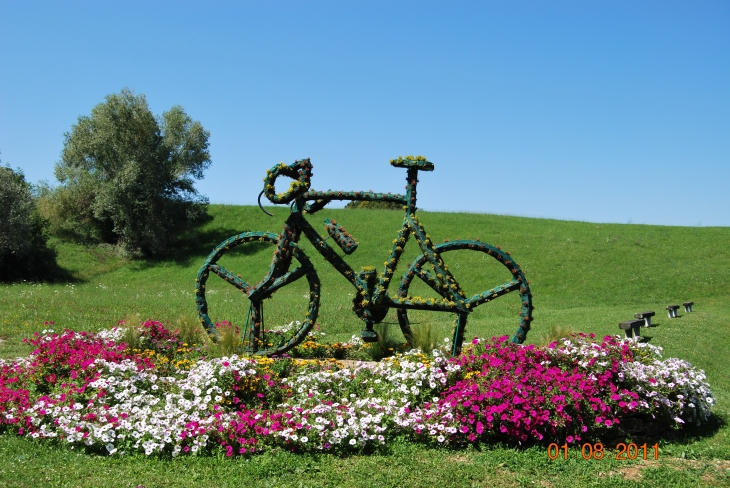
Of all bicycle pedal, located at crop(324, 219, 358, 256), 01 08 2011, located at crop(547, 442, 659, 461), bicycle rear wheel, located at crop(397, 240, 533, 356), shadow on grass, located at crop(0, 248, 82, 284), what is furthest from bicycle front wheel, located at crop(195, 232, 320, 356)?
shadow on grass, located at crop(0, 248, 82, 284)

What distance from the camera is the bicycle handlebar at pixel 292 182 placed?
912cm

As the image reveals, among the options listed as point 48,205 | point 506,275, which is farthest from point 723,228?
point 48,205

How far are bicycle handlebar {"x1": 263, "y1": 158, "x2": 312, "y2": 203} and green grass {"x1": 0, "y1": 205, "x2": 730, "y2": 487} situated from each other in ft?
9.41

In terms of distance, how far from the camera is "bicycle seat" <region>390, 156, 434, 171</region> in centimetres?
909

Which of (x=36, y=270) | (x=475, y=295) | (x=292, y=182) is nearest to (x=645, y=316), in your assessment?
(x=475, y=295)

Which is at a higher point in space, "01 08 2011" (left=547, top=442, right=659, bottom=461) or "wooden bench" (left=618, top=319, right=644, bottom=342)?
"wooden bench" (left=618, top=319, right=644, bottom=342)

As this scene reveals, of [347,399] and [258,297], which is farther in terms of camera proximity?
[258,297]

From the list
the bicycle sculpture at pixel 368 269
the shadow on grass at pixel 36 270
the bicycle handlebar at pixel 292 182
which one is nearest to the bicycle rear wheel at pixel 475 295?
the bicycle sculpture at pixel 368 269

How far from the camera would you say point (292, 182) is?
9148mm

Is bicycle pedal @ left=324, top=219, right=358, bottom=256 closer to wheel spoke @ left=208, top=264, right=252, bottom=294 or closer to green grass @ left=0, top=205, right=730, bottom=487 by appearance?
wheel spoke @ left=208, top=264, right=252, bottom=294

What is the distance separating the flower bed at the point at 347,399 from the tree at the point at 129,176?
30.3 m

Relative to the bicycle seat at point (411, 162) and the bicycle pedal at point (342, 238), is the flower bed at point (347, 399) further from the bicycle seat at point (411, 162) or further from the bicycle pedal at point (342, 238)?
the bicycle seat at point (411, 162)

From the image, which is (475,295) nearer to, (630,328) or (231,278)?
(231,278)

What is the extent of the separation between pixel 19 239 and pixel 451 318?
23.0 meters
